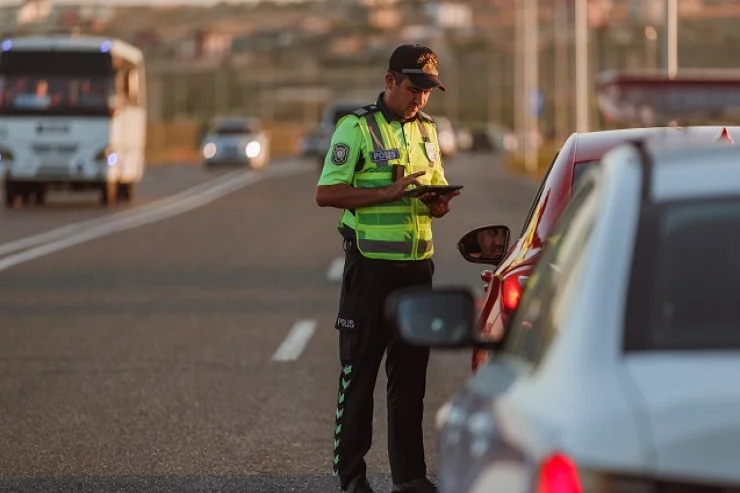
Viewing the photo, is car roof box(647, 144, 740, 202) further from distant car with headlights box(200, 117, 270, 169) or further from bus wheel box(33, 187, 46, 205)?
distant car with headlights box(200, 117, 270, 169)

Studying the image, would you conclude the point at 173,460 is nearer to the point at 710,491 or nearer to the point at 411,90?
the point at 411,90

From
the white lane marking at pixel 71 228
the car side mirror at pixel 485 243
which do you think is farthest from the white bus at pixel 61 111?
the car side mirror at pixel 485 243

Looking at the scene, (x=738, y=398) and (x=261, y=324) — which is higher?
(x=738, y=398)

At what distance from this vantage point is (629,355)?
11.0 ft

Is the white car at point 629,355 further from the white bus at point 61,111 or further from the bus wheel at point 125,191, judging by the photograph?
the bus wheel at point 125,191

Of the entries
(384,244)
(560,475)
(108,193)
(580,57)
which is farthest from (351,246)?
(580,57)

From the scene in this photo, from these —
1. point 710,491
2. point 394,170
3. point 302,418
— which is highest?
point 394,170

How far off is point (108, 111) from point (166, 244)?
9990 millimetres

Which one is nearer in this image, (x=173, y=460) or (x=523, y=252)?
(x=523, y=252)

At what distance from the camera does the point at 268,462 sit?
8461 mm

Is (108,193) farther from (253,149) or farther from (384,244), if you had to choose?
(253,149)

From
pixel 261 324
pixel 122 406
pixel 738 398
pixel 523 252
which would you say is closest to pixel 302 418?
pixel 122 406

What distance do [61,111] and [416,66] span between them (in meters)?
27.5

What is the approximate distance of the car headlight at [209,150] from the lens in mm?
60338
